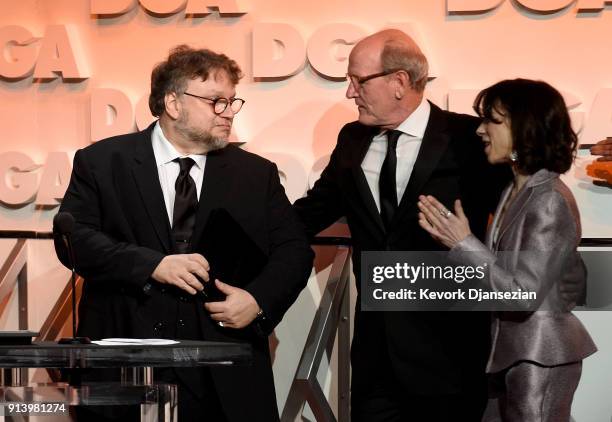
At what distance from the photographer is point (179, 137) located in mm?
3682

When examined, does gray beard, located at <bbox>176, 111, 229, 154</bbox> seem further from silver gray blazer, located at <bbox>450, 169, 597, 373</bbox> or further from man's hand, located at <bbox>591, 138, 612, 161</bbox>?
man's hand, located at <bbox>591, 138, 612, 161</bbox>

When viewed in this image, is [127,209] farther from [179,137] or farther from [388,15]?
[388,15]

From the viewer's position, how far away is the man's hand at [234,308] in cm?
341

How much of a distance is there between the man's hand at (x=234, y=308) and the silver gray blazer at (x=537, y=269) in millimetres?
744

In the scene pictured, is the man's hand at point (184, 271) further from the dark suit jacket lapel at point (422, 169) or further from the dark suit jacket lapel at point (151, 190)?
the dark suit jacket lapel at point (422, 169)

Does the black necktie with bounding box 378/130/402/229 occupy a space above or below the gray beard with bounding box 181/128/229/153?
below

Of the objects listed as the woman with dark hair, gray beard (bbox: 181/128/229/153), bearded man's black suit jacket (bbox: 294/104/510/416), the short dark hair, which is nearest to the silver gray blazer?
the woman with dark hair

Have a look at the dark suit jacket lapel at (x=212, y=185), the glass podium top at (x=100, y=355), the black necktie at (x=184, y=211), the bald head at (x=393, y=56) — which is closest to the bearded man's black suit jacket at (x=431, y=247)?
the bald head at (x=393, y=56)

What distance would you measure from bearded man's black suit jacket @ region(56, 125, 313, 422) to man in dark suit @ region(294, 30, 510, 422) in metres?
0.29

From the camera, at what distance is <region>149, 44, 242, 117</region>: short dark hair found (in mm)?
3676

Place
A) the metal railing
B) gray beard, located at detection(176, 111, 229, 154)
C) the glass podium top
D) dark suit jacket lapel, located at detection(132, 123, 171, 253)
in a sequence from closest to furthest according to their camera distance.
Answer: the glass podium top, dark suit jacket lapel, located at detection(132, 123, 171, 253), gray beard, located at detection(176, 111, 229, 154), the metal railing

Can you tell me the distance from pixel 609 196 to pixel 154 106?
1.76 m

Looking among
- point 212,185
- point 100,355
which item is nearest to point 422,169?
point 212,185

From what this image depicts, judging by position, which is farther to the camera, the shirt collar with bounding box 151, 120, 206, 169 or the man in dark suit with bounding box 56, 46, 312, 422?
the shirt collar with bounding box 151, 120, 206, 169
